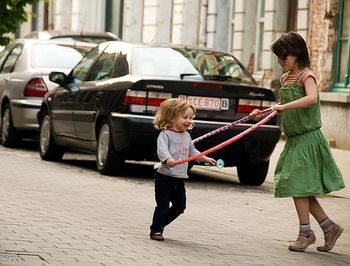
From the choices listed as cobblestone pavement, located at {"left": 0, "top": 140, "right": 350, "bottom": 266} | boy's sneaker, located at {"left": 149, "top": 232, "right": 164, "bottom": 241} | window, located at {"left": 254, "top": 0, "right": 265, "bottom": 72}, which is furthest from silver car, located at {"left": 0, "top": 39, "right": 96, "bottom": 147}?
boy's sneaker, located at {"left": 149, "top": 232, "right": 164, "bottom": 241}

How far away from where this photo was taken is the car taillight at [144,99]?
14.9 meters

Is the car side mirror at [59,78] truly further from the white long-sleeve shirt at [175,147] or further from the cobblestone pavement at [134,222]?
the white long-sleeve shirt at [175,147]

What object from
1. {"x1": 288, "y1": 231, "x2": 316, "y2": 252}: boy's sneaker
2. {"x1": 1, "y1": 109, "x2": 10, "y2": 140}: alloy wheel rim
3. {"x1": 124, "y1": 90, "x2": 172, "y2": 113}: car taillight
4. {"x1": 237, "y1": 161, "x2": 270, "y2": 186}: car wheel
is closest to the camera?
{"x1": 288, "y1": 231, "x2": 316, "y2": 252}: boy's sneaker

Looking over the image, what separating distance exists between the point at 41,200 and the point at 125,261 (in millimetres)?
3906

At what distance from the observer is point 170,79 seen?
49.3 ft

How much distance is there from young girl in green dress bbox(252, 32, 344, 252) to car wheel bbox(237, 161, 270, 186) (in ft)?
18.0

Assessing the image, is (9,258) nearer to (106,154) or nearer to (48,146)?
(106,154)

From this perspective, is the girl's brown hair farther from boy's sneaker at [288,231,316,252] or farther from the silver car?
the silver car

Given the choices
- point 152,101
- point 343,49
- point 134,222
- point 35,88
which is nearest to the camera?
point 134,222

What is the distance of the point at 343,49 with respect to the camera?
79.6ft

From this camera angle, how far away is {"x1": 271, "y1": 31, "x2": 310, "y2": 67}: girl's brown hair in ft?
32.9

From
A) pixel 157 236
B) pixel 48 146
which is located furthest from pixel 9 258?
pixel 48 146

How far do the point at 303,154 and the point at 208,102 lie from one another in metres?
5.03

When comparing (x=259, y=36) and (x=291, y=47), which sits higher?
(x=291, y=47)
